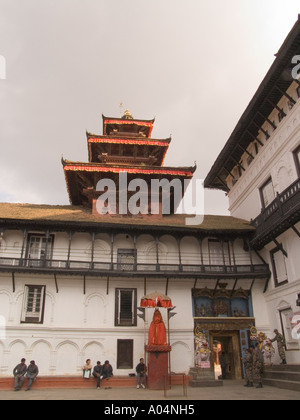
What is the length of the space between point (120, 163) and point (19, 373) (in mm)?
17163

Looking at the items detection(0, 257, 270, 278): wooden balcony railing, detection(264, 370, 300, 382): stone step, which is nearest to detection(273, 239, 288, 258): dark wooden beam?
detection(0, 257, 270, 278): wooden balcony railing

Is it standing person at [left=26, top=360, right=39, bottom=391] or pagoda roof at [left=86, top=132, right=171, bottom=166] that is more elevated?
pagoda roof at [left=86, top=132, right=171, bottom=166]

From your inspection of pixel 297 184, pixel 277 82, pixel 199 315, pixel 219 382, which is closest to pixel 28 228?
pixel 199 315

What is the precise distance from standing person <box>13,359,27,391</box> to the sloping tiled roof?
24.1 feet

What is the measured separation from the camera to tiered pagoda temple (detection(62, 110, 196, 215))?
25.2 metres

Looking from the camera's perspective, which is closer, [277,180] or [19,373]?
[19,373]

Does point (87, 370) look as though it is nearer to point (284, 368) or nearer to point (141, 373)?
point (141, 373)

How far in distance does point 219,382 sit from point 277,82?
1553cm

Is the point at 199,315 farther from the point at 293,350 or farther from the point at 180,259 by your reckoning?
the point at 293,350

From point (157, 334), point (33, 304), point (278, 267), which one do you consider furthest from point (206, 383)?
point (33, 304)

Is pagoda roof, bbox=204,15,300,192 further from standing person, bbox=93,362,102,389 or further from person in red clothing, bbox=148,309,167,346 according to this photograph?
standing person, bbox=93,362,102,389

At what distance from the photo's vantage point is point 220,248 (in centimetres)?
2273

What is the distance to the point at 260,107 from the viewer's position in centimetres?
2047

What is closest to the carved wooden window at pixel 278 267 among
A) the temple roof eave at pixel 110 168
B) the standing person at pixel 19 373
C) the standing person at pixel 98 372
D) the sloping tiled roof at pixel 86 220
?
the sloping tiled roof at pixel 86 220
